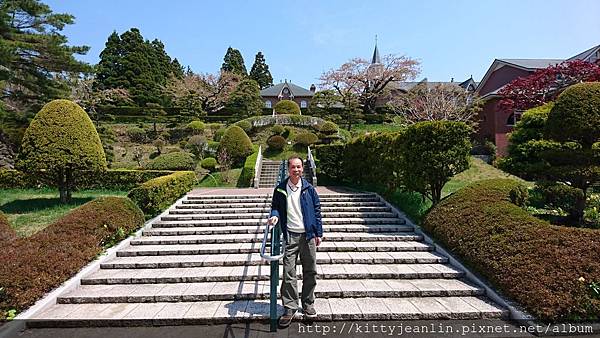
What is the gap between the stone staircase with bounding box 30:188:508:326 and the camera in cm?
390

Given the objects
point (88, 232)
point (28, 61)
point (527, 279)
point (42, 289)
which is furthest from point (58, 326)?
point (28, 61)

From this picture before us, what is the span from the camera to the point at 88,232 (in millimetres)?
5742

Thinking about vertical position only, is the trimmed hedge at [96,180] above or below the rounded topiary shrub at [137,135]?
below

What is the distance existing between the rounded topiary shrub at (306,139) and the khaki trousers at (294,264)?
1832cm

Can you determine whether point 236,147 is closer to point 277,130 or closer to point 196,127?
point 277,130

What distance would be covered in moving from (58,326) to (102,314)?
1.43 ft

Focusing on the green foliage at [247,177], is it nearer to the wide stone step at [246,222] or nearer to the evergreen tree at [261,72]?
the wide stone step at [246,222]

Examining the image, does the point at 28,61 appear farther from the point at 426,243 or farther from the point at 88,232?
the point at 426,243

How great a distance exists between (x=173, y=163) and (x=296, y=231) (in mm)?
15084

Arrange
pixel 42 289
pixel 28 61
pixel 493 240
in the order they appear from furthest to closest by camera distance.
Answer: pixel 28 61
pixel 493 240
pixel 42 289

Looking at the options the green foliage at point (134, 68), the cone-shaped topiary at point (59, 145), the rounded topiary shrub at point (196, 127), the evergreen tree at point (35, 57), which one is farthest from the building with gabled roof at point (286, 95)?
the cone-shaped topiary at point (59, 145)

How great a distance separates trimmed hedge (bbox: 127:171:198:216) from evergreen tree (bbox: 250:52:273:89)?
48.1 meters

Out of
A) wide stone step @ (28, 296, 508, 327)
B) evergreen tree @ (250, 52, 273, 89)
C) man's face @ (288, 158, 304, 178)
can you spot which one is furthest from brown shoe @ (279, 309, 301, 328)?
evergreen tree @ (250, 52, 273, 89)

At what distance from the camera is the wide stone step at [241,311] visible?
3.78 m
